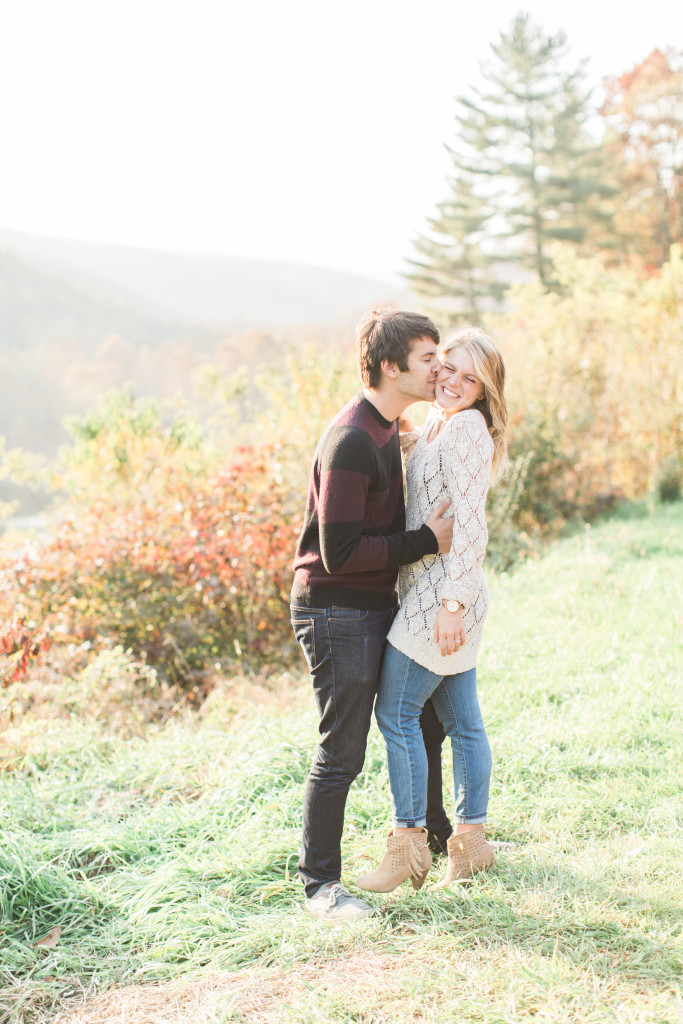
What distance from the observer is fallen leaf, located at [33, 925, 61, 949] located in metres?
2.36

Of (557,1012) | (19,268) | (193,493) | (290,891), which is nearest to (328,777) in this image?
(290,891)

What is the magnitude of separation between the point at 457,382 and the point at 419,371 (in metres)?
0.13

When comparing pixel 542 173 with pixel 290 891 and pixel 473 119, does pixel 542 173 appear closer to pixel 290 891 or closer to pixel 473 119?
pixel 473 119

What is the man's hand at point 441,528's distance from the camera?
2.29 meters

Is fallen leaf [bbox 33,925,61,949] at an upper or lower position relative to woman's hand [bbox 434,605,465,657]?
lower

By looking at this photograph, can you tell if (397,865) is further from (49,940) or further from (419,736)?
(49,940)

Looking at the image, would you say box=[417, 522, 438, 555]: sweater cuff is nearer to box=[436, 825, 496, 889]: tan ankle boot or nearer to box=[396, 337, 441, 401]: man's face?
box=[396, 337, 441, 401]: man's face

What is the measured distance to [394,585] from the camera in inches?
95.7

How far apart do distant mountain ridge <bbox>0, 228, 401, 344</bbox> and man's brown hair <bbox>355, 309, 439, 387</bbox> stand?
31203 mm

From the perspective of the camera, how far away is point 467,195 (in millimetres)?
29641

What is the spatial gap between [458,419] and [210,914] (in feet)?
5.63

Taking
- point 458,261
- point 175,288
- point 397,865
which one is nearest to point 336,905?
point 397,865

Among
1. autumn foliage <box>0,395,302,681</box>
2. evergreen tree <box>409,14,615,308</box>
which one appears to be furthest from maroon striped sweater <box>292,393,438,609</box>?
evergreen tree <box>409,14,615,308</box>

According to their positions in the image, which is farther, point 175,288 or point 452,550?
point 175,288
